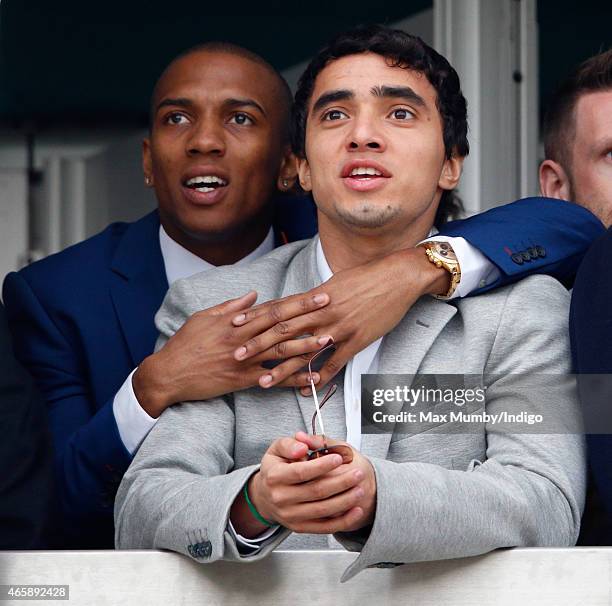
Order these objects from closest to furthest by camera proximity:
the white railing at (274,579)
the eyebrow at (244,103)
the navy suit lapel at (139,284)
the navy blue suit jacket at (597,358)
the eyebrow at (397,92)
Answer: the white railing at (274,579) → the navy blue suit jacket at (597,358) → the eyebrow at (397,92) → the navy suit lapel at (139,284) → the eyebrow at (244,103)

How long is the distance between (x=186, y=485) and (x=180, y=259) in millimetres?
1005

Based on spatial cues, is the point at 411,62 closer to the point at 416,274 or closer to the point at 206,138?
the point at 416,274

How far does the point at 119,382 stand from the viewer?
2.61 meters

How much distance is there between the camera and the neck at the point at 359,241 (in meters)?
2.31

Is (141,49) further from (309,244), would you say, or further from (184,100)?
(309,244)

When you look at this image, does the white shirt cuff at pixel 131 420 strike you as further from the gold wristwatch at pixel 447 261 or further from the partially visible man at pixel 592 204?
the partially visible man at pixel 592 204

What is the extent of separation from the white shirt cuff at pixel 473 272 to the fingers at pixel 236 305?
312mm

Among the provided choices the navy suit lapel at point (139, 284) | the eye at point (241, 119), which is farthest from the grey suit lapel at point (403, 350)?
the eye at point (241, 119)

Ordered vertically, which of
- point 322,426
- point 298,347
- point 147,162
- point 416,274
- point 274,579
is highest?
point 147,162

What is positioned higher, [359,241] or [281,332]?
[359,241]

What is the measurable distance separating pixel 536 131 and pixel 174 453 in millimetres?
1582

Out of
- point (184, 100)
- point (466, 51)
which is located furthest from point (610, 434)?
point (466, 51)

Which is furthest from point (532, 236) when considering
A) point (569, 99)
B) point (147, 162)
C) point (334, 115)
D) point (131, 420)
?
point (147, 162)

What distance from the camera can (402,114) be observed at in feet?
7.59
